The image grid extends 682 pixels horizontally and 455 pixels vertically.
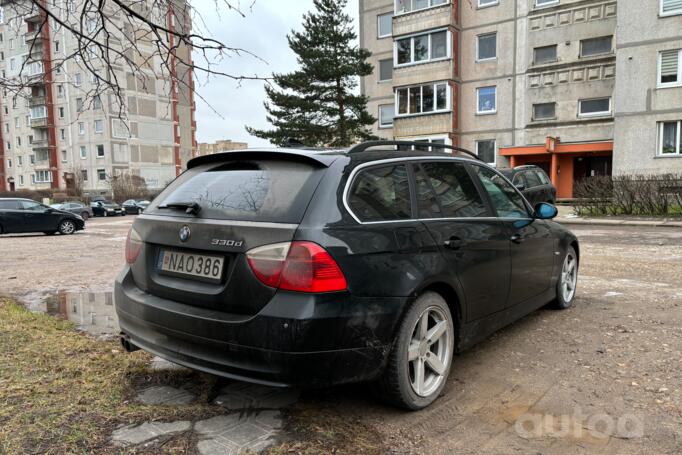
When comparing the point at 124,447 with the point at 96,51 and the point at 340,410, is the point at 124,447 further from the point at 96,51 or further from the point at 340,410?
the point at 96,51

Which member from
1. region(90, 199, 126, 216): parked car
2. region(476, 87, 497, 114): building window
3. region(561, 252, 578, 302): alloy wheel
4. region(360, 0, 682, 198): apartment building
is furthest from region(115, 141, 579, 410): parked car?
region(90, 199, 126, 216): parked car

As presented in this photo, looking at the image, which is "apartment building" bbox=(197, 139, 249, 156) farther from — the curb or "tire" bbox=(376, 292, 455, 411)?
"tire" bbox=(376, 292, 455, 411)

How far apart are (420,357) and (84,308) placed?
4.80 m

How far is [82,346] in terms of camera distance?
4305 millimetres

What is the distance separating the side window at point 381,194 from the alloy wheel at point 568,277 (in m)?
2.79

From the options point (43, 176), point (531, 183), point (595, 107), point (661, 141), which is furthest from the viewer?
point (43, 176)

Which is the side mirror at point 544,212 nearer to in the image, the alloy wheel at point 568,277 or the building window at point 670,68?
the alloy wheel at point 568,277

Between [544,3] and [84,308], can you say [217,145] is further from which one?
[84,308]

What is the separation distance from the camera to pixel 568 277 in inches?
216

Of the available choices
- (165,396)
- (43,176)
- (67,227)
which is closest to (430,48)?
(67,227)

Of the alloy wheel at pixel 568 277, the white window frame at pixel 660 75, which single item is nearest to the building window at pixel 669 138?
the white window frame at pixel 660 75

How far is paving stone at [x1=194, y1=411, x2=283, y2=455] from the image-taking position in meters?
2.65

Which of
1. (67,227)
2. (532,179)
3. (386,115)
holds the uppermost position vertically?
(386,115)

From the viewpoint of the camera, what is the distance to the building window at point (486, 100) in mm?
30609
